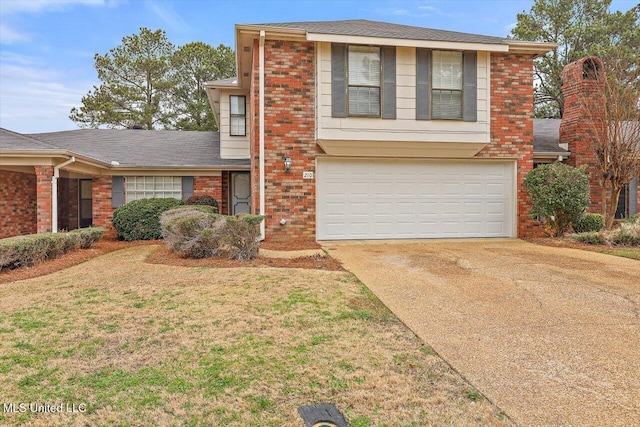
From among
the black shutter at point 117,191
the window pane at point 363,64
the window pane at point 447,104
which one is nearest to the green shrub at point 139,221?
the black shutter at point 117,191

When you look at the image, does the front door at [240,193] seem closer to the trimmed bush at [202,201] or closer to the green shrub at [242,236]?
the trimmed bush at [202,201]

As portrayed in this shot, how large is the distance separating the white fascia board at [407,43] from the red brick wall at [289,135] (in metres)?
0.69

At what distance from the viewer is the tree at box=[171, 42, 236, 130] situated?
85.9ft

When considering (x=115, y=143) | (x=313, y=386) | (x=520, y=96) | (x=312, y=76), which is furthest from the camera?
(x=115, y=143)

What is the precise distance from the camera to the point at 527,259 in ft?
25.1

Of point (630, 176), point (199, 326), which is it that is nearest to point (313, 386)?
point (199, 326)

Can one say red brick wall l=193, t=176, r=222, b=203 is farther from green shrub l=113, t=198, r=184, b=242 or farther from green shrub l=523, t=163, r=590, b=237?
green shrub l=523, t=163, r=590, b=237

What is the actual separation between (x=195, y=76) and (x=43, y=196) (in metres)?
18.9

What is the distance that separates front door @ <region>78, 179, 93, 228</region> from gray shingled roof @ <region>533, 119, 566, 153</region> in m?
15.4

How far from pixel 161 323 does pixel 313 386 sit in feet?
6.84

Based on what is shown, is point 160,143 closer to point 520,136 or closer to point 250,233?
point 250,233

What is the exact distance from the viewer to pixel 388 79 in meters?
9.92

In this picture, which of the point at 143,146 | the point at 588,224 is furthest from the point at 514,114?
the point at 143,146

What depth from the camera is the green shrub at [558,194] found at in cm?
973
